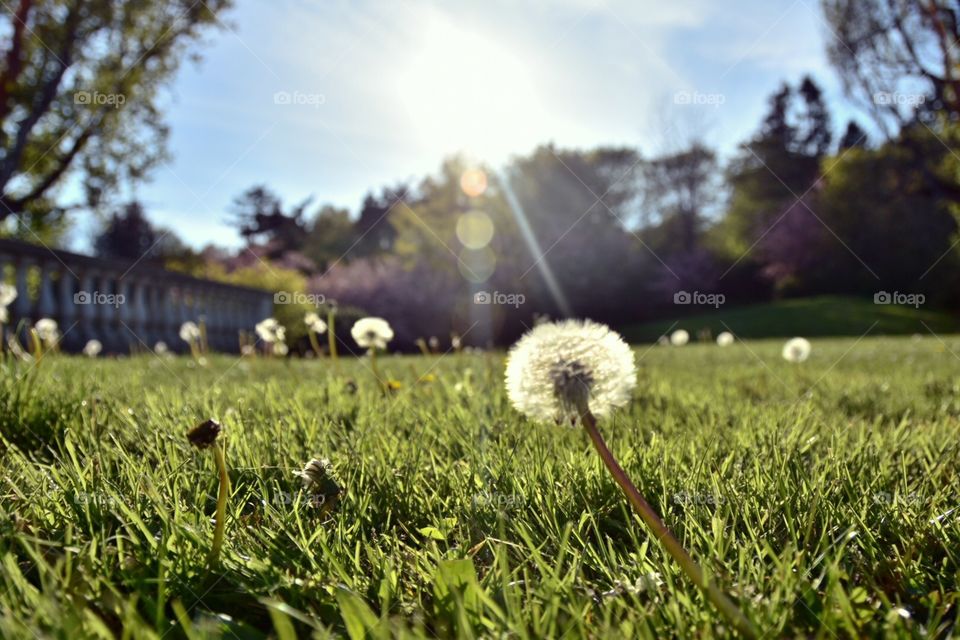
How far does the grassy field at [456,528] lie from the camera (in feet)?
3.85

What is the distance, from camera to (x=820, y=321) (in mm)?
27484

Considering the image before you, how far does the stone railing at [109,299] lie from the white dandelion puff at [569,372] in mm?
8390

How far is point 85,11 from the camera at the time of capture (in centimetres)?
1623

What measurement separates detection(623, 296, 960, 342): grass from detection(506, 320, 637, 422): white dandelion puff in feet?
77.1

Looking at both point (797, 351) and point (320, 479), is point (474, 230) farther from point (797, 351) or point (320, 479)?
point (320, 479)

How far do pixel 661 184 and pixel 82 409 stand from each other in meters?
41.4

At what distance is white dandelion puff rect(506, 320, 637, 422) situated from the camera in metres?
1.48

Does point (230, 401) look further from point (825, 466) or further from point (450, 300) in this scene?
point (450, 300)

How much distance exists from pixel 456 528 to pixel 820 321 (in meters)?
29.4
